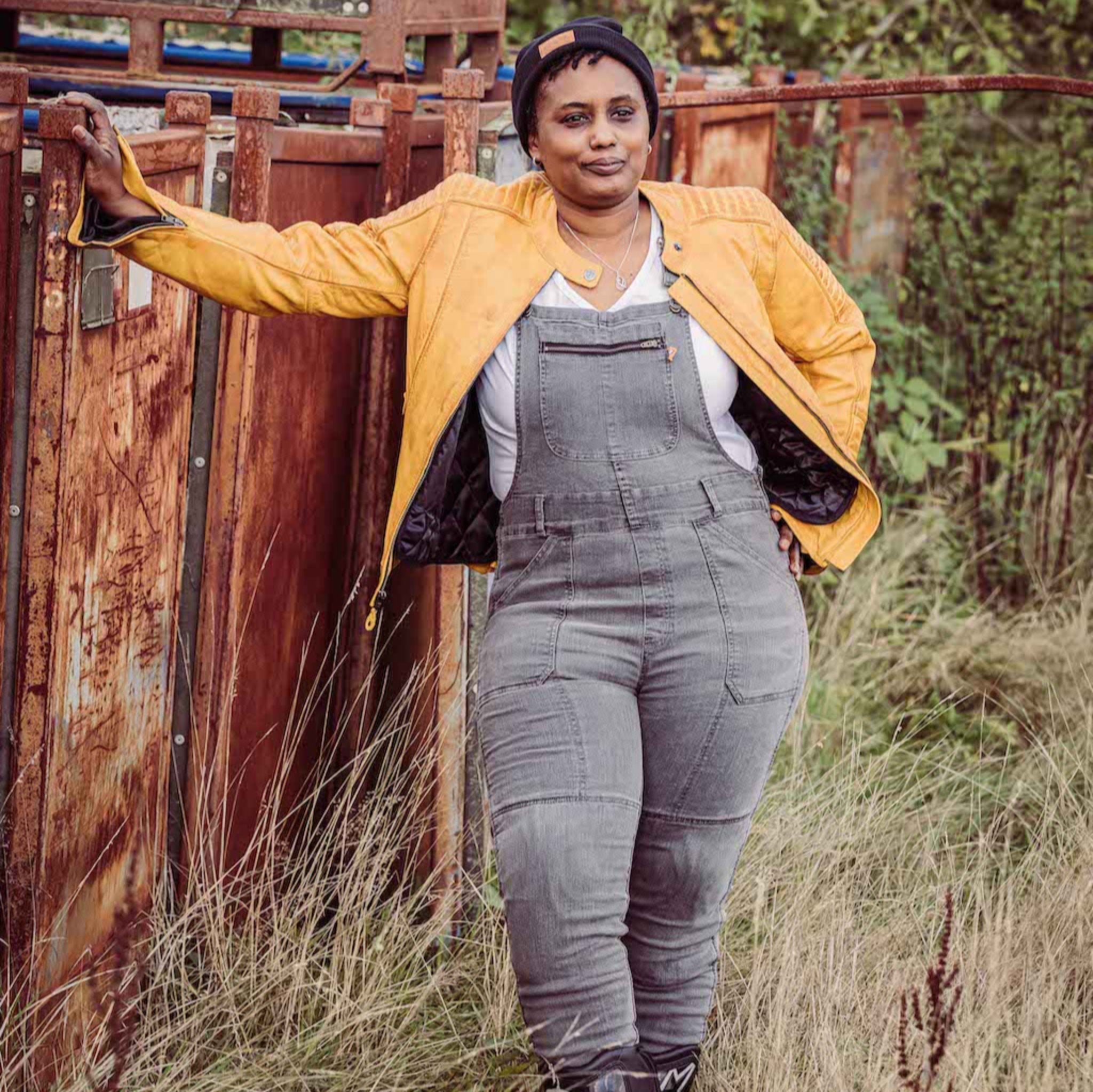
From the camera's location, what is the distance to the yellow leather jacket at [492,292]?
9.86ft

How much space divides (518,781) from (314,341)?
4.74 ft

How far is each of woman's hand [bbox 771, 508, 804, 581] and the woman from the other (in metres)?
0.11

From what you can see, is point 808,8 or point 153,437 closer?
point 153,437

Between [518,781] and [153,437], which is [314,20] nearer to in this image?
[153,437]

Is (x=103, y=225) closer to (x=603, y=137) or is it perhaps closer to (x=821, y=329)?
(x=603, y=137)

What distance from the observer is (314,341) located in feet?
13.1

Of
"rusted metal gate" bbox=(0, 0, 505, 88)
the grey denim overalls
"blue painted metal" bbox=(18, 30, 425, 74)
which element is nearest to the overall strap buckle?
the grey denim overalls

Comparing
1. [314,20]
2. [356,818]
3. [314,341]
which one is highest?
[314,20]

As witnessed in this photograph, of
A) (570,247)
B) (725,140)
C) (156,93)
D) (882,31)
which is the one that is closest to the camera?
(570,247)

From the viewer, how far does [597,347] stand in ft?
10.1

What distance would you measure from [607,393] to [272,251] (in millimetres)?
687

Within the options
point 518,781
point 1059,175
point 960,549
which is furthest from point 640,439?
point 1059,175

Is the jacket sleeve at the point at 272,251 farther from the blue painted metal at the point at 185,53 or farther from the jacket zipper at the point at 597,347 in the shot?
the blue painted metal at the point at 185,53

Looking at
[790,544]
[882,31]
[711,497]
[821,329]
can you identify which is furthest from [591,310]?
[882,31]
